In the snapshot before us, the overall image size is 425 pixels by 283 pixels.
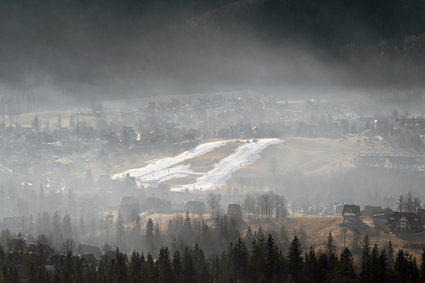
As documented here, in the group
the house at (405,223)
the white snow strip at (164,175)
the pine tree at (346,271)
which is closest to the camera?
the pine tree at (346,271)

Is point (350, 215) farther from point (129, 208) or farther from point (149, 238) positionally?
point (129, 208)

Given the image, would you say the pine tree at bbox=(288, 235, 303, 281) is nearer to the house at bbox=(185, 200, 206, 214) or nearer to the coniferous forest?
the coniferous forest

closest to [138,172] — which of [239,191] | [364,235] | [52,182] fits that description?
[52,182]

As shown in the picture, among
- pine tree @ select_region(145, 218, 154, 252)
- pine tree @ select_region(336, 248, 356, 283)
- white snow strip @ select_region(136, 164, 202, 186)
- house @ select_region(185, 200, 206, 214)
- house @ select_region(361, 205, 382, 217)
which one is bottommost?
pine tree @ select_region(336, 248, 356, 283)

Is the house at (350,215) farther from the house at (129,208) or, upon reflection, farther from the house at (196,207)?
the house at (129,208)

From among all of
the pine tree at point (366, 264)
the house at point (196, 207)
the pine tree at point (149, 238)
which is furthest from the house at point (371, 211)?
the pine tree at point (149, 238)

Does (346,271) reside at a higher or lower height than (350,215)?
lower

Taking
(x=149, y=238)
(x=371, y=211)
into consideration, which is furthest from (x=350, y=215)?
(x=149, y=238)

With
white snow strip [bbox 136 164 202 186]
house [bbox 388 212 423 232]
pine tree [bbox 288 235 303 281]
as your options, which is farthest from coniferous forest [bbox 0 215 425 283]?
white snow strip [bbox 136 164 202 186]

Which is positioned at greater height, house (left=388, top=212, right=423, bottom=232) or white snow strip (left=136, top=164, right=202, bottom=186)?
white snow strip (left=136, top=164, right=202, bottom=186)
